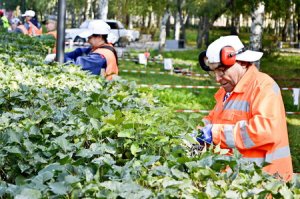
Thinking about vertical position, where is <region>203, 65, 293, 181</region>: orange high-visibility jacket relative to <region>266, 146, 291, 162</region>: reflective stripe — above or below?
above

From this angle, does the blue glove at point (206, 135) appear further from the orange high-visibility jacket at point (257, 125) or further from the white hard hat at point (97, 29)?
the white hard hat at point (97, 29)

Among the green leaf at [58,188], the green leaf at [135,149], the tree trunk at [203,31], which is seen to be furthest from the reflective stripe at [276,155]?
the tree trunk at [203,31]

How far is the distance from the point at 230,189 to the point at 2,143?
1.34 m

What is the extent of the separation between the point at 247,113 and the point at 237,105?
115mm

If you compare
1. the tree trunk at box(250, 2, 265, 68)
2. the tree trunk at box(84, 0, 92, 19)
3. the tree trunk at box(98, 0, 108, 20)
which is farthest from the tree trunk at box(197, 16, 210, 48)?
the tree trunk at box(250, 2, 265, 68)

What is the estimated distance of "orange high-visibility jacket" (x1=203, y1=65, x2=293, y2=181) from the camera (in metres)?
4.73

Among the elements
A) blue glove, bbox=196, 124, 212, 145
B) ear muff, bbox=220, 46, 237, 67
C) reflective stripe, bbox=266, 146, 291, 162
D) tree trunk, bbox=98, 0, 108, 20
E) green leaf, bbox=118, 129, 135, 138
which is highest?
tree trunk, bbox=98, 0, 108, 20

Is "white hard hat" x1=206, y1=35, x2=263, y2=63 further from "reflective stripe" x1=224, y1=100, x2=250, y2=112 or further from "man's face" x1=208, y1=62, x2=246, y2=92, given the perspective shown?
"reflective stripe" x1=224, y1=100, x2=250, y2=112

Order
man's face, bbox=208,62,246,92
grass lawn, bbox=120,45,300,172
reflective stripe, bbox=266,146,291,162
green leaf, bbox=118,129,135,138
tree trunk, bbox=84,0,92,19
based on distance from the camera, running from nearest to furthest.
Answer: green leaf, bbox=118,129,135,138, reflective stripe, bbox=266,146,291,162, man's face, bbox=208,62,246,92, grass lawn, bbox=120,45,300,172, tree trunk, bbox=84,0,92,19

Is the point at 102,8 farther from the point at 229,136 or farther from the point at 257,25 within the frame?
the point at 229,136

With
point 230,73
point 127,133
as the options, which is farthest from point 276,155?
point 127,133

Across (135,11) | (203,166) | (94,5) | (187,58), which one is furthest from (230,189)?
(94,5)

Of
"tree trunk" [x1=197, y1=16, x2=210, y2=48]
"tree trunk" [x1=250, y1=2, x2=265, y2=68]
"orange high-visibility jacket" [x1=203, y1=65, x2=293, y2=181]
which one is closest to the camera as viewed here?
"orange high-visibility jacket" [x1=203, y1=65, x2=293, y2=181]

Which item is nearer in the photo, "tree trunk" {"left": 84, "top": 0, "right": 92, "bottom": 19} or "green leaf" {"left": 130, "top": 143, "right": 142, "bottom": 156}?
"green leaf" {"left": 130, "top": 143, "right": 142, "bottom": 156}
